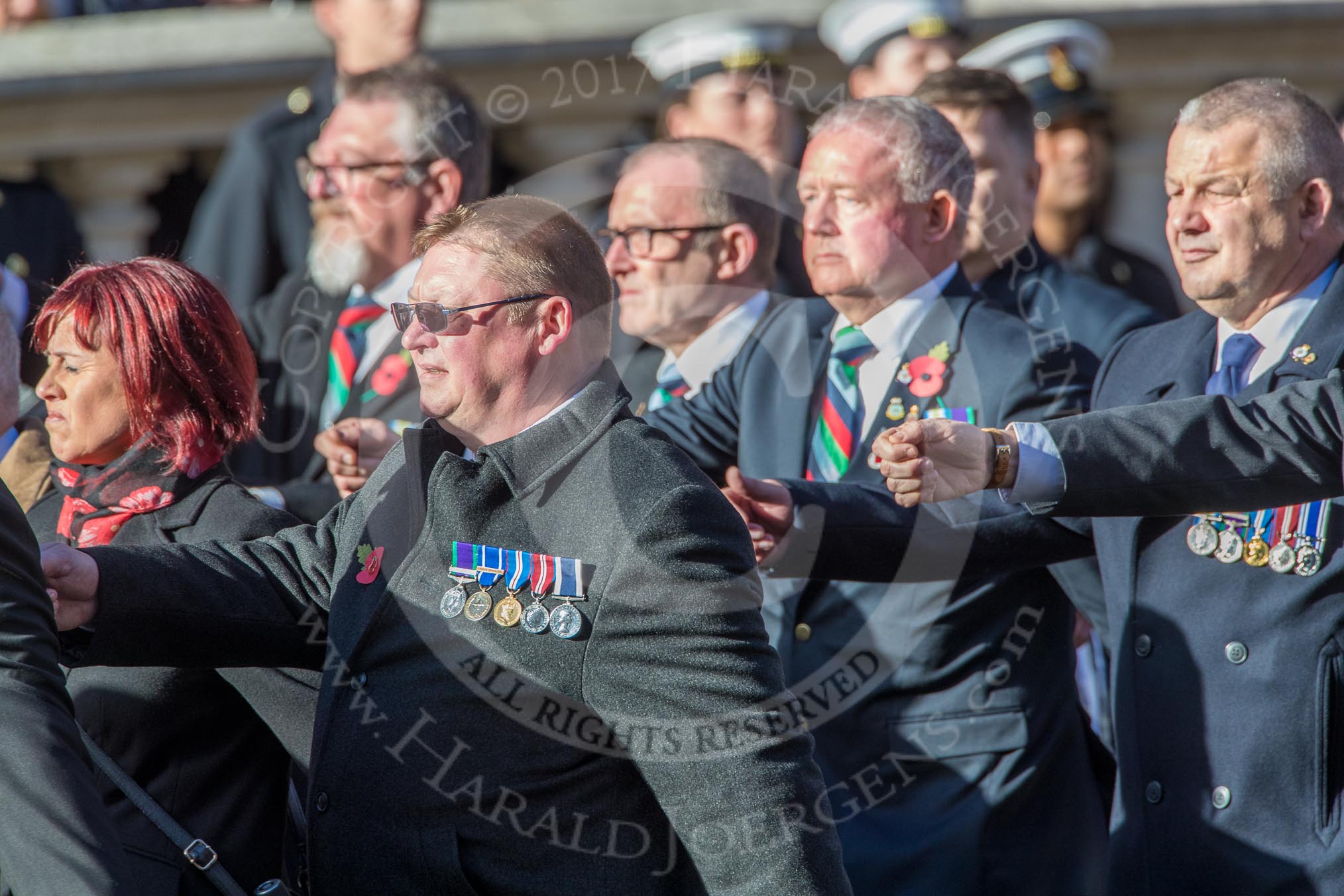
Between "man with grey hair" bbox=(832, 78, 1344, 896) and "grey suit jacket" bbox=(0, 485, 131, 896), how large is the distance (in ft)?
5.11

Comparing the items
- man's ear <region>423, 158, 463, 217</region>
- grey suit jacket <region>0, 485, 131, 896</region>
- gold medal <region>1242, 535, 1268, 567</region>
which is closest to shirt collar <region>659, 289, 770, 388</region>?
man's ear <region>423, 158, 463, 217</region>

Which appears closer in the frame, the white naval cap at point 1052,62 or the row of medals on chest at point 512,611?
the row of medals on chest at point 512,611

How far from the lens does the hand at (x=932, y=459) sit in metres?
Answer: 2.82

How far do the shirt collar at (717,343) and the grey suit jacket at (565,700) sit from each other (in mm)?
1677

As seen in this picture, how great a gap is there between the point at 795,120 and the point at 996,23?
56.9 inches

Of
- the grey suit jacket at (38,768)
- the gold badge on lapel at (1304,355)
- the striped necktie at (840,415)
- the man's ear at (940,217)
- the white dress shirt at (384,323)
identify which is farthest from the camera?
the white dress shirt at (384,323)

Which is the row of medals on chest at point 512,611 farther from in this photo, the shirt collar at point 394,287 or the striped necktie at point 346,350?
the shirt collar at point 394,287

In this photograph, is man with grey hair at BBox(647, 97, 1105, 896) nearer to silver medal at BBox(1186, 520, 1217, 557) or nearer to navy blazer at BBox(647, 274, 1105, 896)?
navy blazer at BBox(647, 274, 1105, 896)

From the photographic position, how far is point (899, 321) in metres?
4.00

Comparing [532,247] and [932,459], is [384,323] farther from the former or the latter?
[932,459]

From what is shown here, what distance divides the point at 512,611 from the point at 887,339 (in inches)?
59.4

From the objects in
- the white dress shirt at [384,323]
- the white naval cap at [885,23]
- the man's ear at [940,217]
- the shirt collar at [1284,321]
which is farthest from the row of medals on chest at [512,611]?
the white naval cap at [885,23]

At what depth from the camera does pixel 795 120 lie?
588cm

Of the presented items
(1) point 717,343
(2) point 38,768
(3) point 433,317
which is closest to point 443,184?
(1) point 717,343
